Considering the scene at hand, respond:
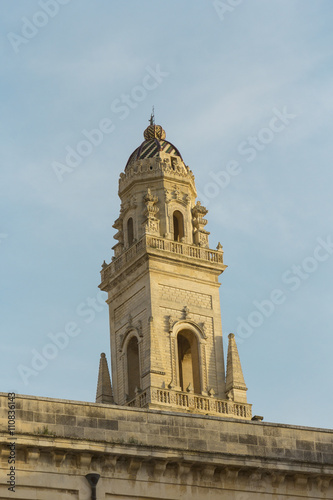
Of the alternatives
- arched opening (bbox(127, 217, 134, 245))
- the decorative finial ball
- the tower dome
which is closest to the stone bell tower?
arched opening (bbox(127, 217, 134, 245))

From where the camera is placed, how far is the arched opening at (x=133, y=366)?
187 ft

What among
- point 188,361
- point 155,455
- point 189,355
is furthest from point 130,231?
point 155,455

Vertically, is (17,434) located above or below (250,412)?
below

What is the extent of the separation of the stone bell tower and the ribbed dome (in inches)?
49.7

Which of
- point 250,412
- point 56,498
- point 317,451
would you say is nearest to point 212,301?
point 250,412

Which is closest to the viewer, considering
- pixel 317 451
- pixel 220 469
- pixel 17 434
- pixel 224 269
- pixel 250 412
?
pixel 17 434

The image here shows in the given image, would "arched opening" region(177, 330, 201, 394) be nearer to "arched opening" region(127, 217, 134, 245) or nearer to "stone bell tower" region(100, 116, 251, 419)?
"stone bell tower" region(100, 116, 251, 419)

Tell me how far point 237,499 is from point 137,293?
96.9 feet

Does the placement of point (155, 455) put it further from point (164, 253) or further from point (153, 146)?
point (153, 146)

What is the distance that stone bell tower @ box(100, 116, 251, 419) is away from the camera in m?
54.7

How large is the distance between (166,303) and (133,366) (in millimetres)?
3790

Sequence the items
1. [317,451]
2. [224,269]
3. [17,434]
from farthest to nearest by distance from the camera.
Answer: [224,269]
[317,451]
[17,434]

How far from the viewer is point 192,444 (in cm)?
2845

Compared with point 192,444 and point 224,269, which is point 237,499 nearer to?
point 192,444
